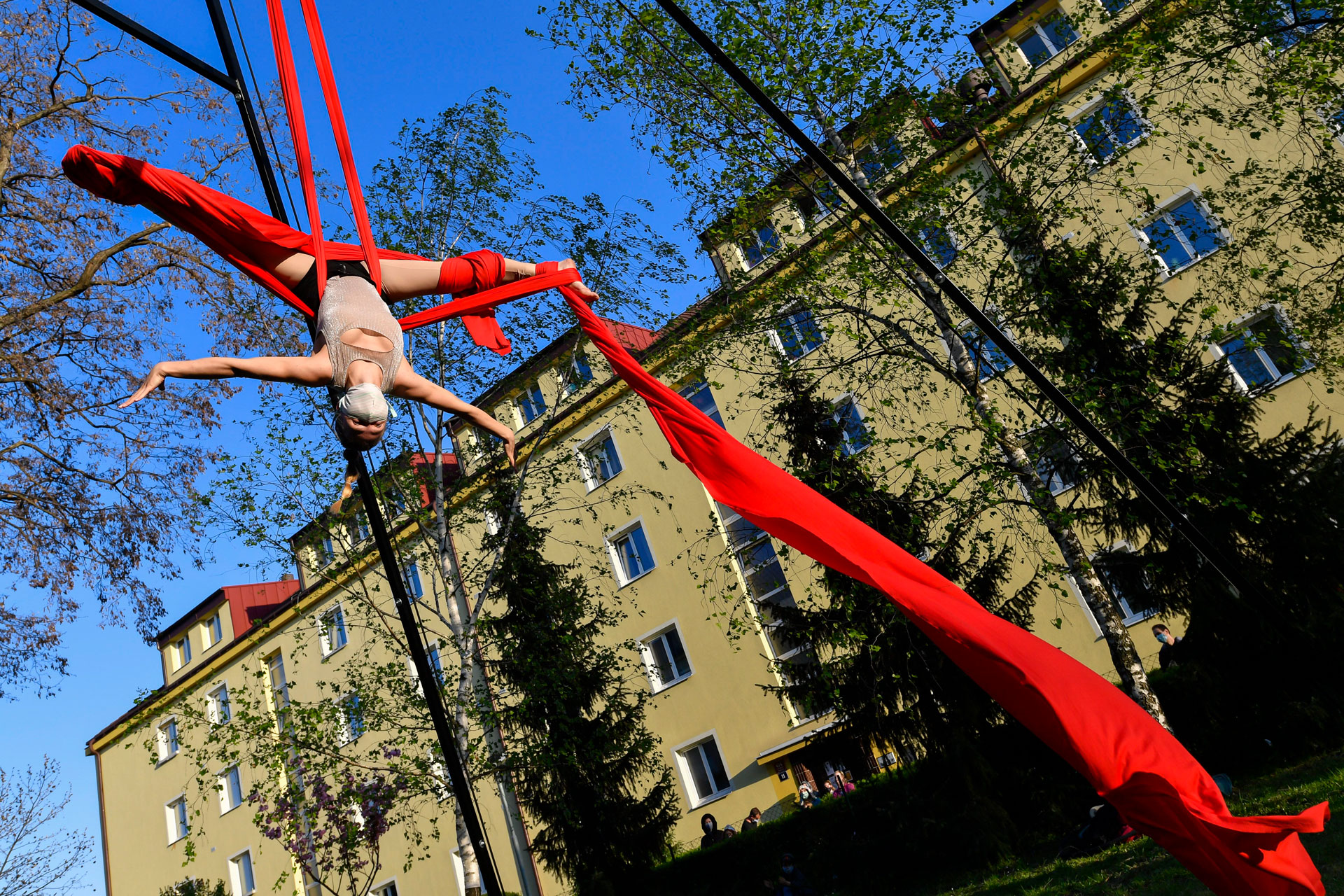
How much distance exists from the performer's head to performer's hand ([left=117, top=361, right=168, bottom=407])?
578mm

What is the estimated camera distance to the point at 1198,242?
1625 cm

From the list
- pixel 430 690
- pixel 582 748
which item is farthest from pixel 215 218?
pixel 582 748

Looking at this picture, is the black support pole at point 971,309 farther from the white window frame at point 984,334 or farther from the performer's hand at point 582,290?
the white window frame at point 984,334

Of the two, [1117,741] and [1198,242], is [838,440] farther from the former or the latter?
[1117,741]

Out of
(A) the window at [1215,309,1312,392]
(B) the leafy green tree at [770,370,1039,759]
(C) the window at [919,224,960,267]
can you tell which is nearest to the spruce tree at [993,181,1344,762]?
(C) the window at [919,224,960,267]

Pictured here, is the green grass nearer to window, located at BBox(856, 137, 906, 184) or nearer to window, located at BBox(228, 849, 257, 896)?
window, located at BBox(856, 137, 906, 184)

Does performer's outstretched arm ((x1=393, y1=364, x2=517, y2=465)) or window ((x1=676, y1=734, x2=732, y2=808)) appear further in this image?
window ((x1=676, y1=734, x2=732, y2=808))

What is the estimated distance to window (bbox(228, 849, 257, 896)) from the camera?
98.3 ft

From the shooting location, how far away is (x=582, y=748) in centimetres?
1666

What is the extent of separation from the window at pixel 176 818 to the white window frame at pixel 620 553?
20025 mm

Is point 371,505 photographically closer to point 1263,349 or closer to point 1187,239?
point 1263,349

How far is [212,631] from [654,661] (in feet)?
71.3

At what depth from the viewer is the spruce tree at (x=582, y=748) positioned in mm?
16844

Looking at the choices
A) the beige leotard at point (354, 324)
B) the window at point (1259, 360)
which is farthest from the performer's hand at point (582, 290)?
the window at point (1259, 360)
